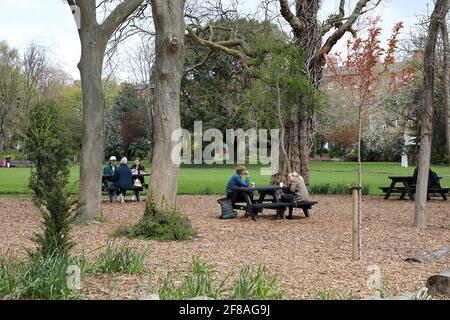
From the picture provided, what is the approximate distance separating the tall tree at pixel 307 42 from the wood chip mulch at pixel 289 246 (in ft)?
15.3

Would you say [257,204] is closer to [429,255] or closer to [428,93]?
[428,93]

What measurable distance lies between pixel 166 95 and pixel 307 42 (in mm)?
11225

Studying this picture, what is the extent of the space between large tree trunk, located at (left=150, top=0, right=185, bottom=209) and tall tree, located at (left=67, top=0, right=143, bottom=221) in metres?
2.54

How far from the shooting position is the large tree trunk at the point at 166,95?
1100 cm

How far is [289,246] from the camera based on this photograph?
10016 millimetres

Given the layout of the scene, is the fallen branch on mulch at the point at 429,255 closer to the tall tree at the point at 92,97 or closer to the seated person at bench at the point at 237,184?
the seated person at bench at the point at 237,184

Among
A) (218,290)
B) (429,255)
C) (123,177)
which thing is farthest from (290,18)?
(218,290)

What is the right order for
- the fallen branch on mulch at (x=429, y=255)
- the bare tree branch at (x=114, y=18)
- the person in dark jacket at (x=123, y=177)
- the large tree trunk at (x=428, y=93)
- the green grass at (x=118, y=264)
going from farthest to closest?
1. the person in dark jacket at (x=123, y=177)
2. the bare tree branch at (x=114, y=18)
3. the large tree trunk at (x=428, y=93)
4. the fallen branch on mulch at (x=429, y=255)
5. the green grass at (x=118, y=264)

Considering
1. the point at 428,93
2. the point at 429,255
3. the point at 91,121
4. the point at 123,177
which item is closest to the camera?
the point at 429,255

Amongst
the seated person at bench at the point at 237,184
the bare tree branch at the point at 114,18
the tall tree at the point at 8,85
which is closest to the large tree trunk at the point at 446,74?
the seated person at bench at the point at 237,184

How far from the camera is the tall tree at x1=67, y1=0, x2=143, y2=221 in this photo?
13234 mm

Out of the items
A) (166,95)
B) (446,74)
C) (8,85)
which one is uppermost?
(8,85)

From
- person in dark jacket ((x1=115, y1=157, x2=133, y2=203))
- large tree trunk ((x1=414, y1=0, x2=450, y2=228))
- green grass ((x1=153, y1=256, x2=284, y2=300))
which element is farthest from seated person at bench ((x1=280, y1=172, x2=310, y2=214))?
green grass ((x1=153, y1=256, x2=284, y2=300))

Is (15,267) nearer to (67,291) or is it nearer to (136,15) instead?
(67,291)
